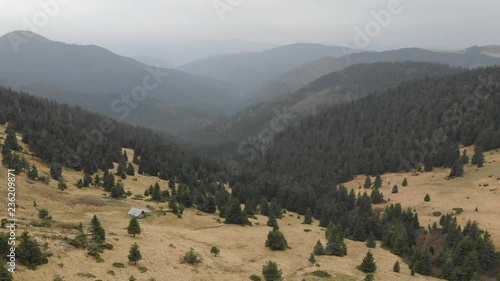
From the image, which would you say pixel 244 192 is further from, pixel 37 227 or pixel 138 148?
pixel 37 227

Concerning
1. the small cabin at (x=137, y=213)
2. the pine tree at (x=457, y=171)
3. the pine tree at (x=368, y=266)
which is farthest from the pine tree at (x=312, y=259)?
the pine tree at (x=457, y=171)

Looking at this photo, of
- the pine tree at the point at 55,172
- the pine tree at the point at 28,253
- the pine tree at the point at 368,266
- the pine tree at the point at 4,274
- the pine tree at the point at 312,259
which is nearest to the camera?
the pine tree at the point at 4,274

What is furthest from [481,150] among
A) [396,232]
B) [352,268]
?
[352,268]

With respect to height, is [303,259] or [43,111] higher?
[43,111]

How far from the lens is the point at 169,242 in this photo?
62125mm

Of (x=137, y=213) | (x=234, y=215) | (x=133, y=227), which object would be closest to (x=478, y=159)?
(x=234, y=215)

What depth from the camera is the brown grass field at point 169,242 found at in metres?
46.4

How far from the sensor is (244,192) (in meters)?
136

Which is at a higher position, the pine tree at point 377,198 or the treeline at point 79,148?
the treeline at point 79,148

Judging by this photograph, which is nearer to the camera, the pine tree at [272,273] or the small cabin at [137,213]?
the pine tree at [272,273]

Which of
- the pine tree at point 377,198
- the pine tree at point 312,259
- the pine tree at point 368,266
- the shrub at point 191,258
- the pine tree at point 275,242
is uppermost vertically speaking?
the shrub at point 191,258

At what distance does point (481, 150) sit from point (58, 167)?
6849 inches

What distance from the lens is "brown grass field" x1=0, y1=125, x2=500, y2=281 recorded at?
46438 millimetres

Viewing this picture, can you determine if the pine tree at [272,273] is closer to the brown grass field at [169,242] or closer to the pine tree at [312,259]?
the brown grass field at [169,242]
